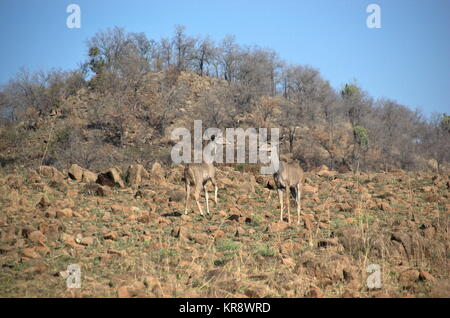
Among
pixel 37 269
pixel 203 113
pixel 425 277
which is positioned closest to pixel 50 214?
pixel 37 269

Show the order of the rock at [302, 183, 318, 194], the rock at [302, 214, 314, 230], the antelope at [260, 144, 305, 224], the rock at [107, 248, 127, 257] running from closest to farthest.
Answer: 1. the rock at [107, 248, 127, 257]
2. the rock at [302, 214, 314, 230]
3. the antelope at [260, 144, 305, 224]
4. the rock at [302, 183, 318, 194]

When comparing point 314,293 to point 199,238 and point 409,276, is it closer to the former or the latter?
point 409,276

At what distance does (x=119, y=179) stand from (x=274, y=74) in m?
49.1

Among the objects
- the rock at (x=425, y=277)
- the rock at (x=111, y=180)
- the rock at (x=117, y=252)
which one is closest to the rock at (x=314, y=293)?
the rock at (x=425, y=277)

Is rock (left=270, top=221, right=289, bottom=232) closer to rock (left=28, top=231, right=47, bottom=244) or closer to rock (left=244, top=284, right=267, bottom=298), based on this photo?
rock (left=244, top=284, right=267, bottom=298)

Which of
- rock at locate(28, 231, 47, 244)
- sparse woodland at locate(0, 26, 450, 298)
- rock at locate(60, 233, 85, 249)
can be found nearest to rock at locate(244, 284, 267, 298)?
sparse woodland at locate(0, 26, 450, 298)

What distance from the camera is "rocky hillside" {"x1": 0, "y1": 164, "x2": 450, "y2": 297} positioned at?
691 cm

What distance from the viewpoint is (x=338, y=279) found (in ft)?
24.3

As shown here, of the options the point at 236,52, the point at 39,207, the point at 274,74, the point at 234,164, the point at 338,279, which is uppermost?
the point at 236,52

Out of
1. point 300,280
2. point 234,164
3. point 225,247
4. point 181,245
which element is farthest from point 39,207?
point 234,164

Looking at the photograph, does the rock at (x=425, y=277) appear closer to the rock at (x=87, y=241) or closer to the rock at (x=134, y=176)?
the rock at (x=87, y=241)

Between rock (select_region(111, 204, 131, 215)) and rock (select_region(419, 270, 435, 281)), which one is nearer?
rock (select_region(419, 270, 435, 281))

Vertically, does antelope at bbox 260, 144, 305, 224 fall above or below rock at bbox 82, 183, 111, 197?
above

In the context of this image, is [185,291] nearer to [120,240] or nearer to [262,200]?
[120,240]
